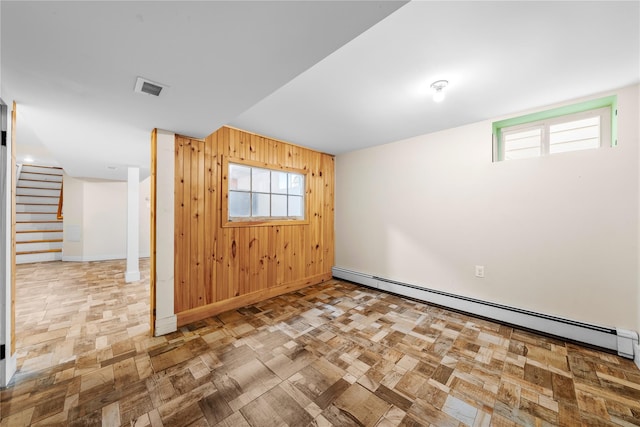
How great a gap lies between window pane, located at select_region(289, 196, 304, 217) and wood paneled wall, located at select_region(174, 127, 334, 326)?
0.13m

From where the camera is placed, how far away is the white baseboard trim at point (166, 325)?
2.24 m

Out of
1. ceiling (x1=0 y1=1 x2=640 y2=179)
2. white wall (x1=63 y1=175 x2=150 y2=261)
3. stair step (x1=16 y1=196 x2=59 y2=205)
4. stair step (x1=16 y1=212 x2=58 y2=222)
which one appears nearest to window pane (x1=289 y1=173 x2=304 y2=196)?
ceiling (x1=0 y1=1 x2=640 y2=179)

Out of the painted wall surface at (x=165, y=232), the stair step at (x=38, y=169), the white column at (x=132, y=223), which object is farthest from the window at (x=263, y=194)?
the stair step at (x=38, y=169)

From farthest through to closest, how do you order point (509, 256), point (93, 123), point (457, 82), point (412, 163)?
point (412, 163)
point (509, 256)
point (93, 123)
point (457, 82)

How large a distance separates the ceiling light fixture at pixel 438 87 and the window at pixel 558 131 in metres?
1.12

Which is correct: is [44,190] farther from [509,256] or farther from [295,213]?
[509,256]

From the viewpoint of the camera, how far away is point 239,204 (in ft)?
9.97

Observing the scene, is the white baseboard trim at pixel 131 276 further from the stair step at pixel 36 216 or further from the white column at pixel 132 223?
the stair step at pixel 36 216

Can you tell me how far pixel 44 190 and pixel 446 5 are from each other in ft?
31.5

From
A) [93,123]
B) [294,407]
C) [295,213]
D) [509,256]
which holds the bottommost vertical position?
[294,407]

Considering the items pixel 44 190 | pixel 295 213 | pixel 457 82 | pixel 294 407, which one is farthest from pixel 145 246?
pixel 457 82

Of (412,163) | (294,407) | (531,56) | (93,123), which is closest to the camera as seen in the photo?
(294,407)

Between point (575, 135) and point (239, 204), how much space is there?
11.9 ft

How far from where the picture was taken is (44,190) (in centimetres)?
636
